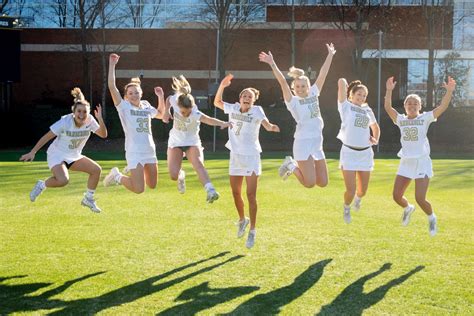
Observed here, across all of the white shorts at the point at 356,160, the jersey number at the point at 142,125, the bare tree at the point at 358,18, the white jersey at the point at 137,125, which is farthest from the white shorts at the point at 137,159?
the bare tree at the point at 358,18

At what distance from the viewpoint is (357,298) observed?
8.54 m

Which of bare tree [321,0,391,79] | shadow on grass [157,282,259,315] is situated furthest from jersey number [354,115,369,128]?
bare tree [321,0,391,79]

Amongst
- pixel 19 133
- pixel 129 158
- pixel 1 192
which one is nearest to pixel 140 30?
pixel 19 133

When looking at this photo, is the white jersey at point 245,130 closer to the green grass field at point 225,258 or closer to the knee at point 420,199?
the green grass field at point 225,258

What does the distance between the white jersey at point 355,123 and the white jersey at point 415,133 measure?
0.49 meters

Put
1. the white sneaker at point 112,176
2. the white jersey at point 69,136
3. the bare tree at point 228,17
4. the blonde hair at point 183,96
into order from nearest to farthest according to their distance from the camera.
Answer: the blonde hair at point 183,96 < the white jersey at point 69,136 < the white sneaker at point 112,176 < the bare tree at point 228,17

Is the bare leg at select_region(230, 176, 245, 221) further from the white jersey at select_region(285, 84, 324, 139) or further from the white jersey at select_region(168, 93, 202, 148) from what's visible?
the white jersey at select_region(285, 84, 324, 139)

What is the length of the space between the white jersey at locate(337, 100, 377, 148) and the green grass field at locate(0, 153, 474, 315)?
181 centimetres

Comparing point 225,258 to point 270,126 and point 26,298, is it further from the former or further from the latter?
point 26,298

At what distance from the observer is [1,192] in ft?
60.4

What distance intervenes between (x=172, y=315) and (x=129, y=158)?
327cm

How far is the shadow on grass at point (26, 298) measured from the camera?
8117 millimetres

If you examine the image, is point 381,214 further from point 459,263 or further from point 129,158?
point 129,158

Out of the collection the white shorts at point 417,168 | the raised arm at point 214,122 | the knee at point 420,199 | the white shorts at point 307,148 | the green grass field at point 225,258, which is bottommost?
the green grass field at point 225,258
